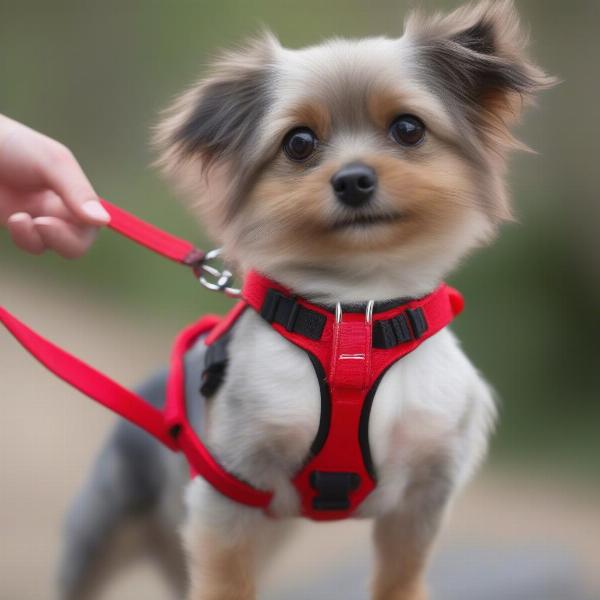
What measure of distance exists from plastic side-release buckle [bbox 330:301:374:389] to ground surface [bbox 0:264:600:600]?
0.69m

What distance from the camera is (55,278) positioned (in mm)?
6551

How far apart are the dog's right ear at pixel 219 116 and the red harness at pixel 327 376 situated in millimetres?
215

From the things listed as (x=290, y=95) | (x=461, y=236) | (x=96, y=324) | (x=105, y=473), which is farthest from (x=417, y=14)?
(x=96, y=324)

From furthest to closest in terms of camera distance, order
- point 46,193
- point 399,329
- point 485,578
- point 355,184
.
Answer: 1. point 485,578
2. point 46,193
3. point 399,329
4. point 355,184

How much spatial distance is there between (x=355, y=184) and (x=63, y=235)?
587 mm

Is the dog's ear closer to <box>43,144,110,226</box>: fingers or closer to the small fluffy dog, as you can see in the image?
the small fluffy dog

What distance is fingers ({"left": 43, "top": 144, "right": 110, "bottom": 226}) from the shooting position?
5.84 feet

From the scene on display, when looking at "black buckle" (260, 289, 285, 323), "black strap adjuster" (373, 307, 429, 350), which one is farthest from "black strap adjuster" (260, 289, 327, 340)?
"black strap adjuster" (373, 307, 429, 350)

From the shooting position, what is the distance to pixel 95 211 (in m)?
1.78

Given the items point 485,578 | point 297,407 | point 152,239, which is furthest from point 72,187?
point 485,578

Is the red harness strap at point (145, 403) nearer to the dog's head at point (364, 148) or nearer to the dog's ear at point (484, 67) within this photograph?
the dog's head at point (364, 148)

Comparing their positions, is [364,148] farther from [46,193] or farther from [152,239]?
[46,193]

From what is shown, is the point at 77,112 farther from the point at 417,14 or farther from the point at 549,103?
the point at 417,14

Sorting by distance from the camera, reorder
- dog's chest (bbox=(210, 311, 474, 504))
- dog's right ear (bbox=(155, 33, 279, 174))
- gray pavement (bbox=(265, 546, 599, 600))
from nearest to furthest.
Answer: dog's chest (bbox=(210, 311, 474, 504)) → dog's right ear (bbox=(155, 33, 279, 174)) → gray pavement (bbox=(265, 546, 599, 600))
